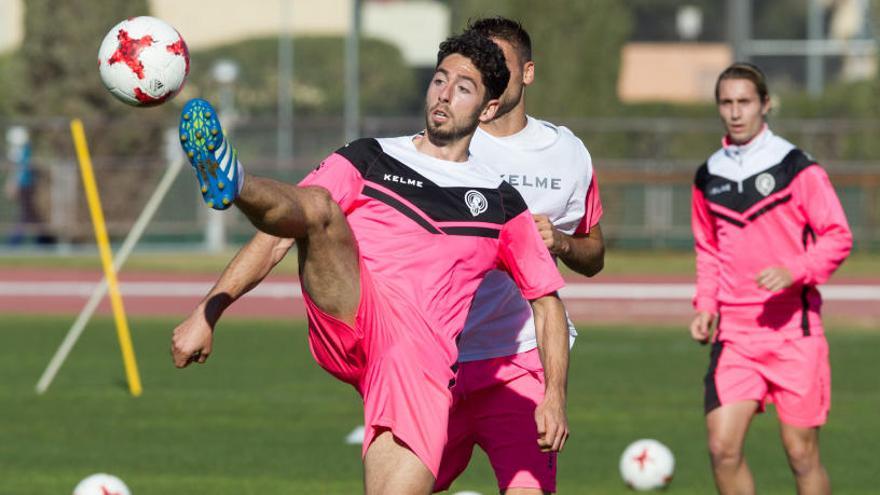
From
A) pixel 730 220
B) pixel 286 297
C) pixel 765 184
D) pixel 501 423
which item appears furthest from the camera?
pixel 286 297

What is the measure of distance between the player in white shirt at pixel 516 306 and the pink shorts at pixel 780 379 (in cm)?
130

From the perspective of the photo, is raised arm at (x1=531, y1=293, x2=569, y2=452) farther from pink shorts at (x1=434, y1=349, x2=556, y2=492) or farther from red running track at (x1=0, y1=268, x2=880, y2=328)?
red running track at (x1=0, y1=268, x2=880, y2=328)

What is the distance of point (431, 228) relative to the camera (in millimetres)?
5777

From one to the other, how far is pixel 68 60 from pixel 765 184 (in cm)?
2642

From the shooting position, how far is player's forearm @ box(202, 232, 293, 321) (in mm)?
5586

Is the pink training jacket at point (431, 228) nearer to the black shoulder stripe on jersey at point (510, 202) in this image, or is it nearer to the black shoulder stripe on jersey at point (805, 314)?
the black shoulder stripe on jersey at point (510, 202)

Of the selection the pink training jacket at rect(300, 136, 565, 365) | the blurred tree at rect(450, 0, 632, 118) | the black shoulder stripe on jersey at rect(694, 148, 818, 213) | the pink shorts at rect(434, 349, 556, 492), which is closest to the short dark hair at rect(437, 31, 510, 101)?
the pink training jacket at rect(300, 136, 565, 365)

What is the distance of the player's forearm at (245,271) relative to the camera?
559 centimetres

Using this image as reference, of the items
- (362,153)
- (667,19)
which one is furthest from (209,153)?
(667,19)

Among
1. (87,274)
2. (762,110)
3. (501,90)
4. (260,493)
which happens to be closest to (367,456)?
(501,90)

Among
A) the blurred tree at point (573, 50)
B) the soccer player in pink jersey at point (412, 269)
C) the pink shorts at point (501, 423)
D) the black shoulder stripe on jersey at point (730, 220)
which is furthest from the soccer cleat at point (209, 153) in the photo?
the blurred tree at point (573, 50)

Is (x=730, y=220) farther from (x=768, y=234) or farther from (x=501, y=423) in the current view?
(x=501, y=423)

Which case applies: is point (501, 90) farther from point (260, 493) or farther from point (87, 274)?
point (87, 274)

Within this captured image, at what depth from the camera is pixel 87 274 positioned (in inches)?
1046
